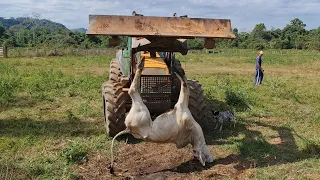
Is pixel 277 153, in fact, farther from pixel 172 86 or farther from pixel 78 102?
pixel 78 102

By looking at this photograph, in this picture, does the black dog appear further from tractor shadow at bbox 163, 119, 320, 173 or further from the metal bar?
the metal bar

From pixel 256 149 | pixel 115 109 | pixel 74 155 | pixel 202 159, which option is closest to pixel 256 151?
pixel 256 149

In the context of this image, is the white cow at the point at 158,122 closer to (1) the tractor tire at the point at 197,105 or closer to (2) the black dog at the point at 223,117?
(1) the tractor tire at the point at 197,105

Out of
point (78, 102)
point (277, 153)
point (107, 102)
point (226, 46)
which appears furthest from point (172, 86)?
point (226, 46)

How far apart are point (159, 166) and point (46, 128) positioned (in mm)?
3440

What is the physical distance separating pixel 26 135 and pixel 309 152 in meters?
5.54

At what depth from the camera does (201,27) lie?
5.86 metres

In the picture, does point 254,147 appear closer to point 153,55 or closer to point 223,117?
point 223,117

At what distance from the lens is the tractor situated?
564 centimetres

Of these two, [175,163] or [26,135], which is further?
[26,135]

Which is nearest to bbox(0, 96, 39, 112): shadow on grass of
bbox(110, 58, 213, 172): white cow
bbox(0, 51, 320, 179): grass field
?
bbox(0, 51, 320, 179): grass field

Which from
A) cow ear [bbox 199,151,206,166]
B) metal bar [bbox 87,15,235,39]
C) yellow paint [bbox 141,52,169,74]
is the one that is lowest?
cow ear [bbox 199,151,206,166]

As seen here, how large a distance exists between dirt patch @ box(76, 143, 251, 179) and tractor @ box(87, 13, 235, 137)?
88 cm

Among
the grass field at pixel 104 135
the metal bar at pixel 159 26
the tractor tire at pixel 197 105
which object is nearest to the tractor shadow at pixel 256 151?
the grass field at pixel 104 135
